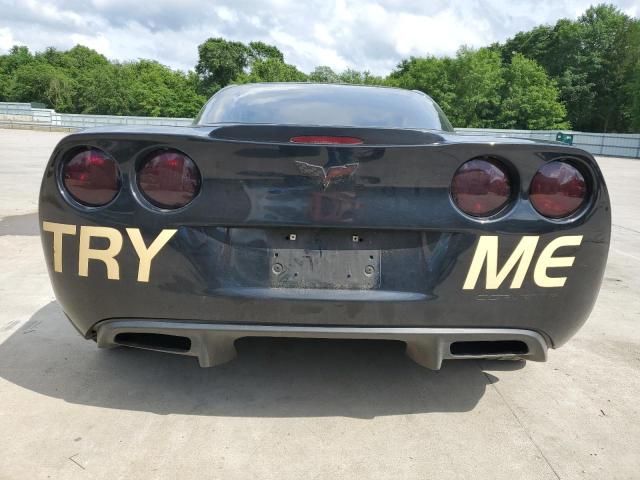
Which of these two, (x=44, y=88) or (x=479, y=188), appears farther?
(x=44, y=88)

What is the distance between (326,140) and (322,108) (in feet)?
3.10

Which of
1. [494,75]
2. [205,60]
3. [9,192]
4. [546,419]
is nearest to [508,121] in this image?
[494,75]

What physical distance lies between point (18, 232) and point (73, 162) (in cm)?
413

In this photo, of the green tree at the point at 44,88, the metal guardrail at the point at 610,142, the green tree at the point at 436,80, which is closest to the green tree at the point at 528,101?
the green tree at the point at 436,80

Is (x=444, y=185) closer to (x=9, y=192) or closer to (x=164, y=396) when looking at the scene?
(x=164, y=396)

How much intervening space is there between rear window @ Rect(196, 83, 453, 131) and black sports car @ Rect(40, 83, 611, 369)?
0.75 metres

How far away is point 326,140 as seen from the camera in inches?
71.9

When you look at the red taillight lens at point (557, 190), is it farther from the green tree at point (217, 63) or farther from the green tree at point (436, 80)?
the green tree at point (217, 63)

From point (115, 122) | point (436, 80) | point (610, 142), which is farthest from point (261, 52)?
point (610, 142)

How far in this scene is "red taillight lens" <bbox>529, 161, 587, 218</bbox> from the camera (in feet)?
6.20

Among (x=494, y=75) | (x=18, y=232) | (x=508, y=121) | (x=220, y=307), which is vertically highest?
(x=494, y=75)

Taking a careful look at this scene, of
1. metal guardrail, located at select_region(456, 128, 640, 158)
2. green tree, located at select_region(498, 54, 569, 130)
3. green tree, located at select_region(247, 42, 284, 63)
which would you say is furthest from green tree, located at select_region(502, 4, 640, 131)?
green tree, located at select_region(247, 42, 284, 63)

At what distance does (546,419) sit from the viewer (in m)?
2.12

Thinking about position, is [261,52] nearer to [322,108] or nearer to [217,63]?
[217,63]
